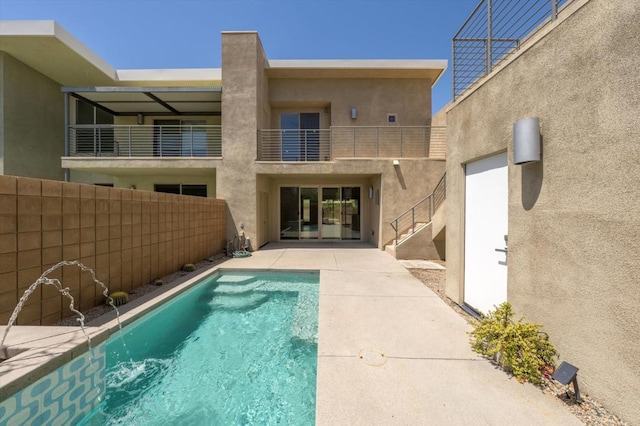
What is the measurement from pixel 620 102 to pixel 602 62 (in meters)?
0.43

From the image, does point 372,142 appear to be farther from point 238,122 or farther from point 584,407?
point 584,407

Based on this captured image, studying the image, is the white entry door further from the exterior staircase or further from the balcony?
the balcony

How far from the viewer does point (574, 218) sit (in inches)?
104

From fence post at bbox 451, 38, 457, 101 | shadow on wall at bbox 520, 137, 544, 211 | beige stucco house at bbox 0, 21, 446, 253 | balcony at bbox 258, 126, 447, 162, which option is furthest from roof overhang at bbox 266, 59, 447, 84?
shadow on wall at bbox 520, 137, 544, 211

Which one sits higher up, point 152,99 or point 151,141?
point 152,99

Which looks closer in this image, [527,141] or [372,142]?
[527,141]

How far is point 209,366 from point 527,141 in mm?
4847

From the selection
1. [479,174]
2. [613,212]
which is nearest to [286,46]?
[479,174]

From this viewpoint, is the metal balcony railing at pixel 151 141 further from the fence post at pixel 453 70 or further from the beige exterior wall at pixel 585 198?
the beige exterior wall at pixel 585 198

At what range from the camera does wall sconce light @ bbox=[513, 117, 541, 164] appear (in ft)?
9.82

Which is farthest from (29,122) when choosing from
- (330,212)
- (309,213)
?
(330,212)

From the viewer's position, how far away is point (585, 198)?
2535mm

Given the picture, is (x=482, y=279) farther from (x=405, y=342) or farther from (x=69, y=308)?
(x=69, y=308)

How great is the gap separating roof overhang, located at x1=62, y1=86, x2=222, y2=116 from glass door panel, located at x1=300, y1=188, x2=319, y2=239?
5.60 m
